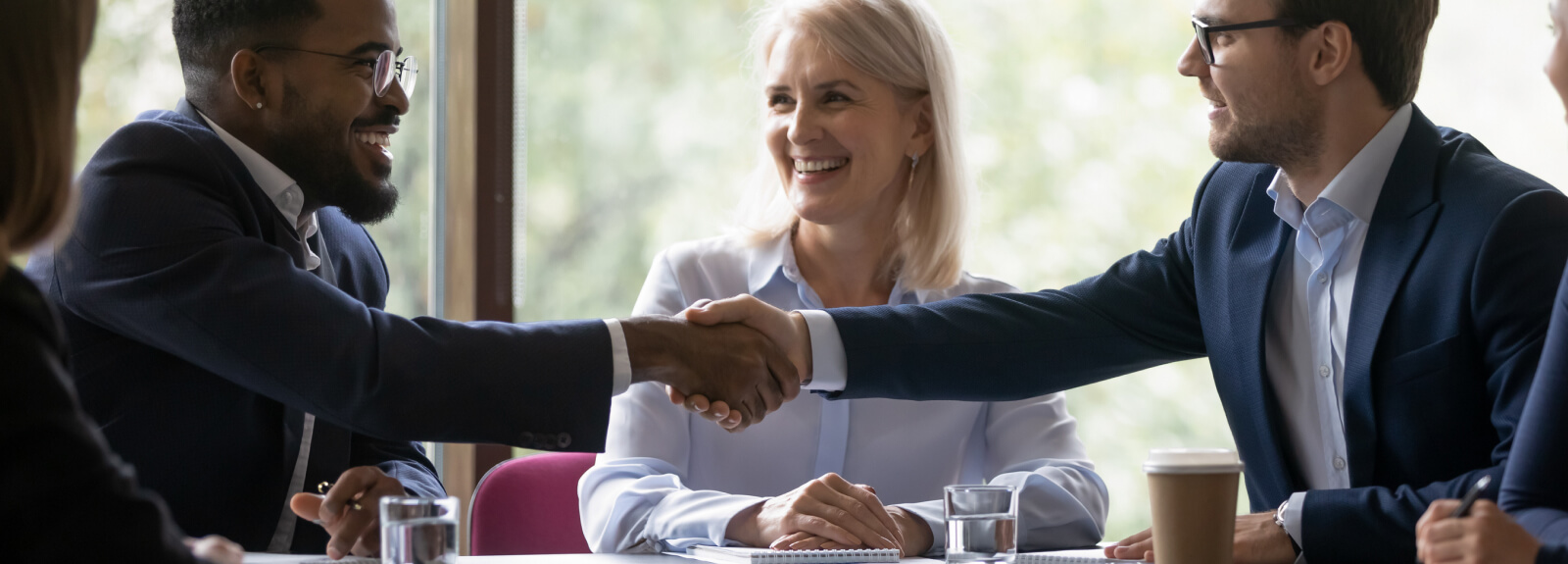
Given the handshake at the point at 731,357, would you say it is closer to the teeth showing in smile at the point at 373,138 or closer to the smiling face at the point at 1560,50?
the teeth showing in smile at the point at 373,138

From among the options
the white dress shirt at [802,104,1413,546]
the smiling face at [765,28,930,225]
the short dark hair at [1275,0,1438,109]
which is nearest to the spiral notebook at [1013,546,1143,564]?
the white dress shirt at [802,104,1413,546]

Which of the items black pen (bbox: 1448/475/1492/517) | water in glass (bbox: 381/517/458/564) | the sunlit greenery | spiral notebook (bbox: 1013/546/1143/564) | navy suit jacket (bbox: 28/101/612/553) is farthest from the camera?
the sunlit greenery

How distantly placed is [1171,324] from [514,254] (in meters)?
2.00

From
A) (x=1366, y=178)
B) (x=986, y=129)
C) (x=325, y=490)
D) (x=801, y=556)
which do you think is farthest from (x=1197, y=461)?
(x=986, y=129)

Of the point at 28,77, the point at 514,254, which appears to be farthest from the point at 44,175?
the point at 514,254

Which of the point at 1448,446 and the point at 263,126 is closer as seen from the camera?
the point at 1448,446

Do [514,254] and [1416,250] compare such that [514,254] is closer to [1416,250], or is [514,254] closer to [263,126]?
[263,126]

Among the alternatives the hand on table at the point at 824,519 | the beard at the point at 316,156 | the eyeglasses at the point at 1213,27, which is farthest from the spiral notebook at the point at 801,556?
the eyeglasses at the point at 1213,27

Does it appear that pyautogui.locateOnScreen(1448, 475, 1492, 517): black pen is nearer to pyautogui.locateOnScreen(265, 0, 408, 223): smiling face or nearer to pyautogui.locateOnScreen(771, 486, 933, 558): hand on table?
pyautogui.locateOnScreen(771, 486, 933, 558): hand on table

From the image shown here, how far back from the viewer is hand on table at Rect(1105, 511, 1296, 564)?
66.6 inches

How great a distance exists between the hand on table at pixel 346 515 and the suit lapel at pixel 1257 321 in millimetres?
1369

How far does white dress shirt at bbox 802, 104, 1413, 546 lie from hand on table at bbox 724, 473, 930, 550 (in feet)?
2.24

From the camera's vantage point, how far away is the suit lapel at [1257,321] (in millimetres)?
2000

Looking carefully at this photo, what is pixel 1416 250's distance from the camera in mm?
1834
